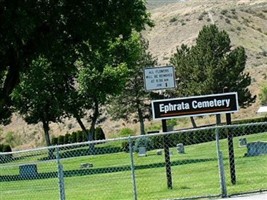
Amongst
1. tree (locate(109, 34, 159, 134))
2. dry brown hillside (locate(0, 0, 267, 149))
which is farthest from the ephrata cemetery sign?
dry brown hillside (locate(0, 0, 267, 149))

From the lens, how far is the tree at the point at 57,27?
89.5 ft

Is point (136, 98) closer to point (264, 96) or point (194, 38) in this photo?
point (264, 96)

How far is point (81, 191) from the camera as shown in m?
21.3

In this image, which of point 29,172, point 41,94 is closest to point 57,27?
point 29,172

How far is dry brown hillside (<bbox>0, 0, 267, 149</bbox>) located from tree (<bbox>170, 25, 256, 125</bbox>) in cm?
728

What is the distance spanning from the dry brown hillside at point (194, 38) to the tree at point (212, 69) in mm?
7277

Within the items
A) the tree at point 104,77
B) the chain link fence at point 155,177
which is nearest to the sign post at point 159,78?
the chain link fence at point 155,177

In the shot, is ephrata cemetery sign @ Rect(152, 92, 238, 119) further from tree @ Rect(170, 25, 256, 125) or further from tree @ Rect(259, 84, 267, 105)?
tree @ Rect(259, 84, 267, 105)

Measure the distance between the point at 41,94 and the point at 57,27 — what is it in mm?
23655

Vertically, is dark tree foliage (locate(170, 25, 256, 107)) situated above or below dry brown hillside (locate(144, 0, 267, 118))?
below

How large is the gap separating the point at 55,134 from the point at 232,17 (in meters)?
32.8

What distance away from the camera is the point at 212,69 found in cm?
6275

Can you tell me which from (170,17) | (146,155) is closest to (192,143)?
(146,155)

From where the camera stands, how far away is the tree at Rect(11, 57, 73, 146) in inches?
1935
